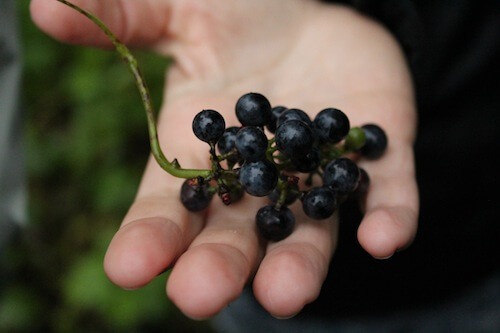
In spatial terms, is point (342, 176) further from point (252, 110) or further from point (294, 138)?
point (252, 110)

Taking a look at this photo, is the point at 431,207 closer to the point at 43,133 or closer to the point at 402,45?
the point at 402,45

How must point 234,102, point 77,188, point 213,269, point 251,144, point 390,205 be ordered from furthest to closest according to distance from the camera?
point 77,188, point 234,102, point 390,205, point 251,144, point 213,269

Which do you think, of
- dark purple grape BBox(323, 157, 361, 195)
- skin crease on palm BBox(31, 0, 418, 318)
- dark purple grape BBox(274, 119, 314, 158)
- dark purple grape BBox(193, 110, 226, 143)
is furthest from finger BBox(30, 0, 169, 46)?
dark purple grape BBox(323, 157, 361, 195)

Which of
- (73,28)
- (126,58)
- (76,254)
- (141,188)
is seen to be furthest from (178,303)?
(76,254)

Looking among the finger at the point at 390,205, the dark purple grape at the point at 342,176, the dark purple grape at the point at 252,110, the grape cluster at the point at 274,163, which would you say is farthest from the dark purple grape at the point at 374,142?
the dark purple grape at the point at 252,110

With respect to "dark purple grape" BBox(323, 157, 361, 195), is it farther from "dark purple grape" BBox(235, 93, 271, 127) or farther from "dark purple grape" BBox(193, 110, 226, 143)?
"dark purple grape" BBox(193, 110, 226, 143)

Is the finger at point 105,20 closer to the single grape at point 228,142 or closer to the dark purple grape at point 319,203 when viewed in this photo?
the single grape at point 228,142

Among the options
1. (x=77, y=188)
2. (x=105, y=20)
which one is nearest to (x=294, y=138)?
(x=105, y=20)
